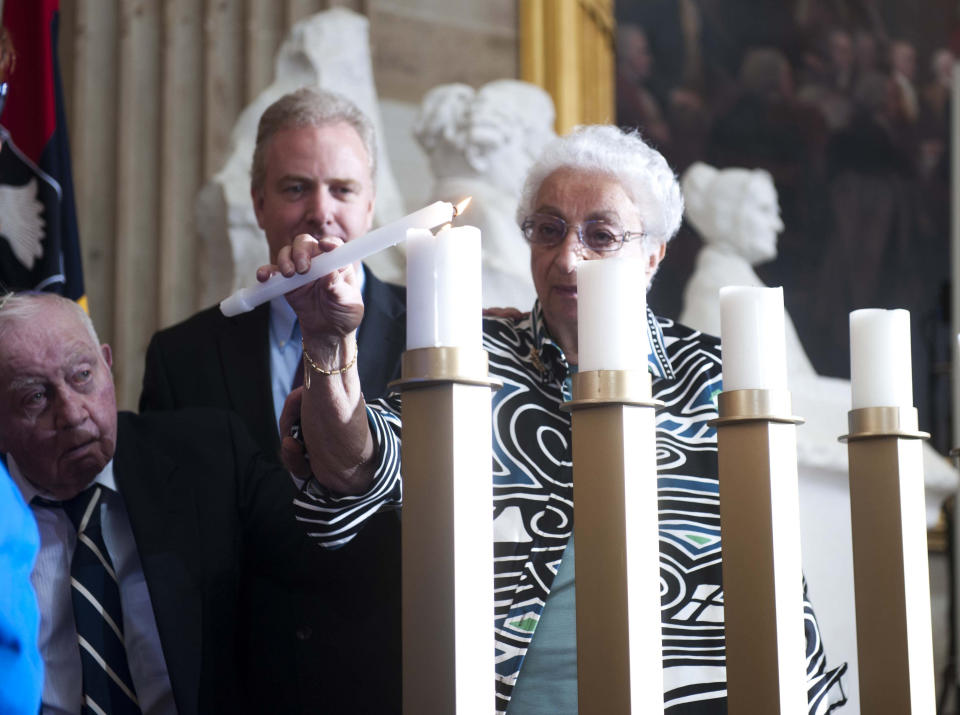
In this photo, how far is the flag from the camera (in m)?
3.01

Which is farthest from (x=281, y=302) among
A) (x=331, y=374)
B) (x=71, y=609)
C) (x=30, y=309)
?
(x=331, y=374)

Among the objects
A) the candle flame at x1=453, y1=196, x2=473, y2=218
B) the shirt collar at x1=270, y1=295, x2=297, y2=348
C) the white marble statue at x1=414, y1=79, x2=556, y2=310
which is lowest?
the candle flame at x1=453, y1=196, x2=473, y2=218

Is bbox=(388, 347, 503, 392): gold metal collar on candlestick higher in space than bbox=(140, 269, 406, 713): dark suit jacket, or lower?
higher

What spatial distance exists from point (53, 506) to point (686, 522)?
3.25 ft

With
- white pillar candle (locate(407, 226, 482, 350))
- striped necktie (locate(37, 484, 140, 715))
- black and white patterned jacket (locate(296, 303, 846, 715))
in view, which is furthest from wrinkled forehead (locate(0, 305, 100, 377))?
white pillar candle (locate(407, 226, 482, 350))

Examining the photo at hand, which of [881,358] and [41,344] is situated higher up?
[41,344]

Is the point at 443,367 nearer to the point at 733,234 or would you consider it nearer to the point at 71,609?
the point at 71,609

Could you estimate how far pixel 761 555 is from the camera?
104 centimetres

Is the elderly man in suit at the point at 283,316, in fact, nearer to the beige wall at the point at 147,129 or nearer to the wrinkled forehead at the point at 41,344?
the wrinkled forehead at the point at 41,344

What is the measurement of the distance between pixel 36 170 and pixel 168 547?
4.94 ft

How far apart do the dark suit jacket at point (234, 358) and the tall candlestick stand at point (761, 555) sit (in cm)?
130

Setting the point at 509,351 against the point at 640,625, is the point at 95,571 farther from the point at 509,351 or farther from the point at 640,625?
the point at 640,625

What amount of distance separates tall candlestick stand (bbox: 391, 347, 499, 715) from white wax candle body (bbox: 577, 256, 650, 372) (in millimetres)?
97

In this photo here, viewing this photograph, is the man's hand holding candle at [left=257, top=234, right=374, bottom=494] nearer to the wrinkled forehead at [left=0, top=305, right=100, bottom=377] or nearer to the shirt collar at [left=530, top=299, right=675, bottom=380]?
the shirt collar at [left=530, top=299, right=675, bottom=380]
